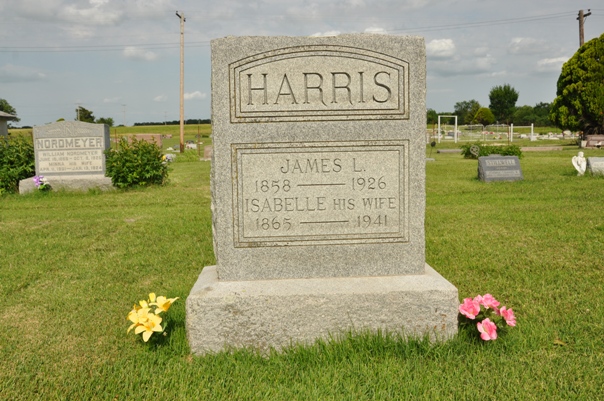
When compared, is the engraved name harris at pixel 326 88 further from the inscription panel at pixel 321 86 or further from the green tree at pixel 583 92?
the green tree at pixel 583 92

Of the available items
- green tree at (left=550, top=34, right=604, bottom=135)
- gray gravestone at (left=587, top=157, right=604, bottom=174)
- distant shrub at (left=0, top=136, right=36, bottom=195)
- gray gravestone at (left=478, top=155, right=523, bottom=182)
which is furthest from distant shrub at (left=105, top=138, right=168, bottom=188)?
green tree at (left=550, top=34, right=604, bottom=135)

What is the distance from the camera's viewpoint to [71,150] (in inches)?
459

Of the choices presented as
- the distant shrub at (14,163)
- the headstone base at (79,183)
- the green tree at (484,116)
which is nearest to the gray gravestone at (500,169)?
the headstone base at (79,183)

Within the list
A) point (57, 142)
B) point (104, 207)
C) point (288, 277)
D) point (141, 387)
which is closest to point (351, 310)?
point (288, 277)

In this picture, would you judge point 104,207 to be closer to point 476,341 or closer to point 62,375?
point 62,375

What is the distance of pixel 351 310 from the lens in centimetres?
311

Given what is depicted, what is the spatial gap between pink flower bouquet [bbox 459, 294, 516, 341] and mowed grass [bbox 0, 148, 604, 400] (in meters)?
0.10

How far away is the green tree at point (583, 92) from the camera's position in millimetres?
26969

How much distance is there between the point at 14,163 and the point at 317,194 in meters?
10.5

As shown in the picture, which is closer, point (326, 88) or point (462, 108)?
point (326, 88)

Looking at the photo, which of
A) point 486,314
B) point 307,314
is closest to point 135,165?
point 307,314

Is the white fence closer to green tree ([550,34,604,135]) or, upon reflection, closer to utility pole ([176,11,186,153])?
green tree ([550,34,604,135])

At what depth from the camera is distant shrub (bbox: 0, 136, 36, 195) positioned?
36.8 ft

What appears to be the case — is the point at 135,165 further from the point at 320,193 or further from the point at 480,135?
the point at 480,135
